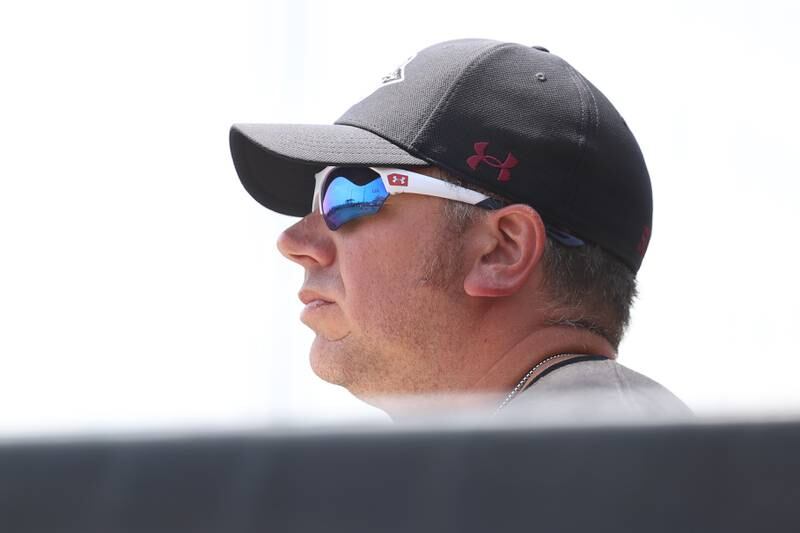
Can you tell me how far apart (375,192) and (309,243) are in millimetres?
194

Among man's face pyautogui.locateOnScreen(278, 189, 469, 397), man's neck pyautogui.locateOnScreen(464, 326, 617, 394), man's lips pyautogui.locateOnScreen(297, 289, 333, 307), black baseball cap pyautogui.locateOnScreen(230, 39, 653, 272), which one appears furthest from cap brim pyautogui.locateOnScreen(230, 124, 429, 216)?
man's neck pyautogui.locateOnScreen(464, 326, 617, 394)

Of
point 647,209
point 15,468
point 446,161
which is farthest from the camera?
point 647,209

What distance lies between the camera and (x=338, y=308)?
2.26 metres

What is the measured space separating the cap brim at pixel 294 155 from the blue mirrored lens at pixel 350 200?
58mm

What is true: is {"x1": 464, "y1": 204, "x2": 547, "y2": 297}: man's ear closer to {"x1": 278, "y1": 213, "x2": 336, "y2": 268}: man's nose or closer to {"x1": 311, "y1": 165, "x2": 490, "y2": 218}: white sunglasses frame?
{"x1": 311, "y1": 165, "x2": 490, "y2": 218}: white sunglasses frame

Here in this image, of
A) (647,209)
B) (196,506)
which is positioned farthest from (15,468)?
(647,209)

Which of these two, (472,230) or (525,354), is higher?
(472,230)

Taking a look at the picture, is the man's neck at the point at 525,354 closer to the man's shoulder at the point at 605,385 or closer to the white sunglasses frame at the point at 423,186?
the man's shoulder at the point at 605,385

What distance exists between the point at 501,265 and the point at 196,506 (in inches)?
71.3

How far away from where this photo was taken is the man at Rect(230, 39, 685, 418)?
7.13 ft

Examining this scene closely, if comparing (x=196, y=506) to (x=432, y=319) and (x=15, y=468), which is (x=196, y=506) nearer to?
(x=15, y=468)

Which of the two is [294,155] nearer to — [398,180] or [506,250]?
[398,180]

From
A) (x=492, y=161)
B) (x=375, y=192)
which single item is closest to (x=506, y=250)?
(x=492, y=161)

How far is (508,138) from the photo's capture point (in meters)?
2.15
